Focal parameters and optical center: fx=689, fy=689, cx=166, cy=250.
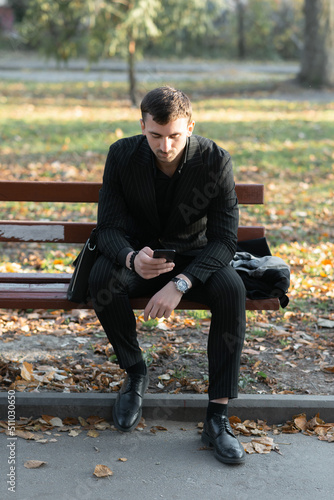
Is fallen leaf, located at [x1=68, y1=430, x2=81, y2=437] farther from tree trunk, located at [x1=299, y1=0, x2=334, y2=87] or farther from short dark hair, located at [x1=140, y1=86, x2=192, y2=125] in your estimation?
tree trunk, located at [x1=299, y1=0, x2=334, y2=87]

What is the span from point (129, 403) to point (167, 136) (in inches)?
53.4

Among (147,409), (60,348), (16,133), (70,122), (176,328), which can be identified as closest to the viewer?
(147,409)

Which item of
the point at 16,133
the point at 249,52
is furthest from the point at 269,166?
the point at 249,52

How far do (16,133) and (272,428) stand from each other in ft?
29.0

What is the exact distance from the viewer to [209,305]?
3463 millimetres

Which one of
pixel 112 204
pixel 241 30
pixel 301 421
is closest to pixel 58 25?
pixel 112 204

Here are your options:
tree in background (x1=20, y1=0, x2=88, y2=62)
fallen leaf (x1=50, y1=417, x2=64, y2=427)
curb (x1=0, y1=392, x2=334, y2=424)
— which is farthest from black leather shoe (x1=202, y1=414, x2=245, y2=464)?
tree in background (x1=20, y1=0, x2=88, y2=62)

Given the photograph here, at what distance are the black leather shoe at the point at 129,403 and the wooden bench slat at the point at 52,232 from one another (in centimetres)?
97

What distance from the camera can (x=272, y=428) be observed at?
3553mm

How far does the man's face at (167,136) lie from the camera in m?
3.34

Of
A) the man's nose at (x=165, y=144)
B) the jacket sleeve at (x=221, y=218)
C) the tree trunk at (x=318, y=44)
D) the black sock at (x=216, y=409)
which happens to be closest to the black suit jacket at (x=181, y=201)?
the jacket sleeve at (x=221, y=218)

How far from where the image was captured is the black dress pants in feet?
11.0

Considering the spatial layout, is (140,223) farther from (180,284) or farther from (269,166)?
(269,166)

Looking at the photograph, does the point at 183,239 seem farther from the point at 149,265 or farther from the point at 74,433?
the point at 74,433
